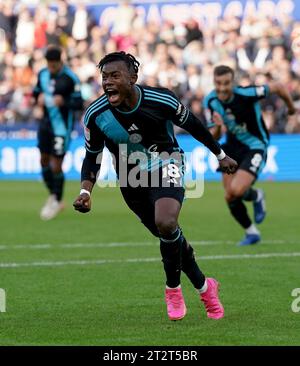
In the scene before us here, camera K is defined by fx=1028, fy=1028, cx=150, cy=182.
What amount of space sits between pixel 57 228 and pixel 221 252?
12.9 feet

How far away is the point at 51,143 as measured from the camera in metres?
17.6

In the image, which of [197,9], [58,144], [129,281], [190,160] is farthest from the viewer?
[197,9]

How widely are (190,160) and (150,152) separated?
623 inches

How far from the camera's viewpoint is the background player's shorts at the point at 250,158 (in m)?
13.3

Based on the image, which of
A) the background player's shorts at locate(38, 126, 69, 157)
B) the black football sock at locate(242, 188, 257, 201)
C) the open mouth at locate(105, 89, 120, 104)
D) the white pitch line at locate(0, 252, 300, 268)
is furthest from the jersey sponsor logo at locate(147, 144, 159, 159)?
the background player's shorts at locate(38, 126, 69, 157)

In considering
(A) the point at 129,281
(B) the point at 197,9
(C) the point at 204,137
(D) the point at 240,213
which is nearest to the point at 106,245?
(D) the point at 240,213

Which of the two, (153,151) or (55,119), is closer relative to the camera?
(153,151)

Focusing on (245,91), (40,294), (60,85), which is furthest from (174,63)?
(40,294)

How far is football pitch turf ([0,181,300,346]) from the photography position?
24.1 ft

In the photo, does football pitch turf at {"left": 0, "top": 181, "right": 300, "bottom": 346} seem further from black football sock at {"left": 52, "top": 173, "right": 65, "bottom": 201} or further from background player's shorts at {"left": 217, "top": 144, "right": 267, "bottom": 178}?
background player's shorts at {"left": 217, "top": 144, "right": 267, "bottom": 178}

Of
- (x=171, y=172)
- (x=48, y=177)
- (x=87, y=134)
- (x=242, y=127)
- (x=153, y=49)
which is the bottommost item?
(x=171, y=172)

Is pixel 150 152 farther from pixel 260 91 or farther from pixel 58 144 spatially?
pixel 58 144

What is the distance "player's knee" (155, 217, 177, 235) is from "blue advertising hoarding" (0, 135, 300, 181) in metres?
15.0
